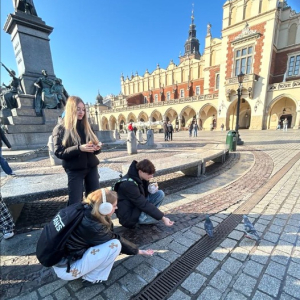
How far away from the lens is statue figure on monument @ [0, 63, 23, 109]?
863 centimetres

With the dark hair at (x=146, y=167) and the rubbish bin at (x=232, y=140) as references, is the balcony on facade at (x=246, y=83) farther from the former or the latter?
the dark hair at (x=146, y=167)

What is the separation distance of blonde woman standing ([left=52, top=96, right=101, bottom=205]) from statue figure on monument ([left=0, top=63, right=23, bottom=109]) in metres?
9.13

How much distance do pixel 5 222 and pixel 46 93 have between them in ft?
27.9

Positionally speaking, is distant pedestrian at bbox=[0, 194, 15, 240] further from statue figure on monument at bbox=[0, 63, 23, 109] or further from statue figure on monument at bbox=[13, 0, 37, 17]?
statue figure on monument at bbox=[13, 0, 37, 17]

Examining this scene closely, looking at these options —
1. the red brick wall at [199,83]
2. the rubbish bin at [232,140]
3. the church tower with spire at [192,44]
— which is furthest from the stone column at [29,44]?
the church tower with spire at [192,44]

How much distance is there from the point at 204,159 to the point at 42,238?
164 inches

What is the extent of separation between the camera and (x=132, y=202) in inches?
84.9

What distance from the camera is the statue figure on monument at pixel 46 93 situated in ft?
28.4

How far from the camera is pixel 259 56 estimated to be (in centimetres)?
2216

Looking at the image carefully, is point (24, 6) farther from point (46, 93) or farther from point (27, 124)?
point (27, 124)

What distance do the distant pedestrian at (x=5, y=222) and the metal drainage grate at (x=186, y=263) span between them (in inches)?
76.8

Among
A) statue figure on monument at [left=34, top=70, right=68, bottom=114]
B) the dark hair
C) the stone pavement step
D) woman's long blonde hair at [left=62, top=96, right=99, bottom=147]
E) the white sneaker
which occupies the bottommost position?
the white sneaker

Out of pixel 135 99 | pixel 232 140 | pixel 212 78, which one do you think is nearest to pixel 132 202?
pixel 232 140

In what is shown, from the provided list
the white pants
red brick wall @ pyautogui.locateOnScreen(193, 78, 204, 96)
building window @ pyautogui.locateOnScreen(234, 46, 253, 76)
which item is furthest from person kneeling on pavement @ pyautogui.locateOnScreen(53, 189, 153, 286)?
red brick wall @ pyautogui.locateOnScreen(193, 78, 204, 96)
